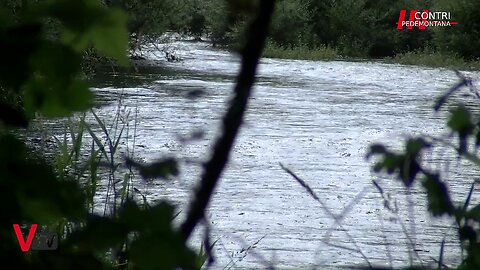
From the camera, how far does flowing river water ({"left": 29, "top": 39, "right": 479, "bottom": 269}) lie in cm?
477

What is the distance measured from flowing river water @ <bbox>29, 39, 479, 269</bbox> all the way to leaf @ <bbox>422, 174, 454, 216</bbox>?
122 mm

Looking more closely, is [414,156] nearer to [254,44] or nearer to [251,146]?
[254,44]

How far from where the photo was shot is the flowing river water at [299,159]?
4766 millimetres

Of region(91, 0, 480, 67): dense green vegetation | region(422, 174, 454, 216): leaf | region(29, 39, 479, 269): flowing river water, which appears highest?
region(422, 174, 454, 216): leaf

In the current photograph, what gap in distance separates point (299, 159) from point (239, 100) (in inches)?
321

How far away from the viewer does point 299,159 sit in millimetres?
8844

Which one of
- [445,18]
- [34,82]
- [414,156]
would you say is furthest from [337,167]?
[445,18]
